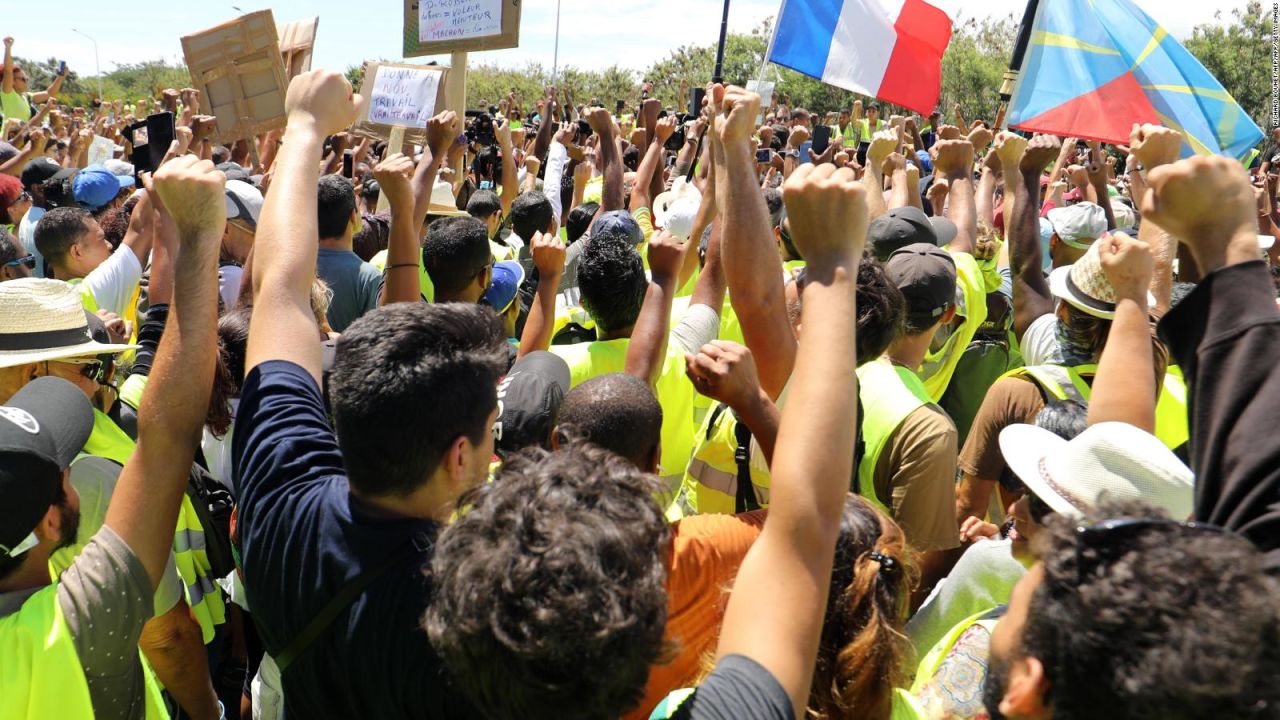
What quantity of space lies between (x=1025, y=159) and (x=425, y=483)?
13.0 ft

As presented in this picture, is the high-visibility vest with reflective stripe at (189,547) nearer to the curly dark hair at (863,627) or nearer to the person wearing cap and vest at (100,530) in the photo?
the person wearing cap and vest at (100,530)

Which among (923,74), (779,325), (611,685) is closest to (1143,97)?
(923,74)

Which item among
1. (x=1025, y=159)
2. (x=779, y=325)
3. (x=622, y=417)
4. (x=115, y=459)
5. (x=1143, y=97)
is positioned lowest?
(x=115, y=459)

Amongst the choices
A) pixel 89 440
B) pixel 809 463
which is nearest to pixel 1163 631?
pixel 809 463

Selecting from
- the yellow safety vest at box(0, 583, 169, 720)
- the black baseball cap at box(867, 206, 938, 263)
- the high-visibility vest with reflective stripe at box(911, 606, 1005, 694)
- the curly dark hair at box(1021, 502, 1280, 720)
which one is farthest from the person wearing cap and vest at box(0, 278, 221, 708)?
the black baseball cap at box(867, 206, 938, 263)

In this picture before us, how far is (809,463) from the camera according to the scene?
1.41 m

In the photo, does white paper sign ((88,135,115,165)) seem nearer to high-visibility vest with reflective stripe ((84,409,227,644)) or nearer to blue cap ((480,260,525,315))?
blue cap ((480,260,525,315))

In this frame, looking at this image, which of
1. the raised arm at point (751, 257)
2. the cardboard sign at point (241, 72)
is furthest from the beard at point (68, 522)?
the cardboard sign at point (241, 72)

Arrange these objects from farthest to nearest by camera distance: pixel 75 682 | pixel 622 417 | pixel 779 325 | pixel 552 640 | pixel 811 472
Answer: pixel 779 325 → pixel 622 417 → pixel 75 682 → pixel 811 472 → pixel 552 640

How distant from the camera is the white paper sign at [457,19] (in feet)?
22.0

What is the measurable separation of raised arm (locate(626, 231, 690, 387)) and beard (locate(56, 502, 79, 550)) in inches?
59.2

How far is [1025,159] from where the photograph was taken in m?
4.63

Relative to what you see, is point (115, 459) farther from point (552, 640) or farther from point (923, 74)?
point (923, 74)

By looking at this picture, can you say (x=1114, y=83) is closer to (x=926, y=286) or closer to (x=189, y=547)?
(x=926, y=286)
